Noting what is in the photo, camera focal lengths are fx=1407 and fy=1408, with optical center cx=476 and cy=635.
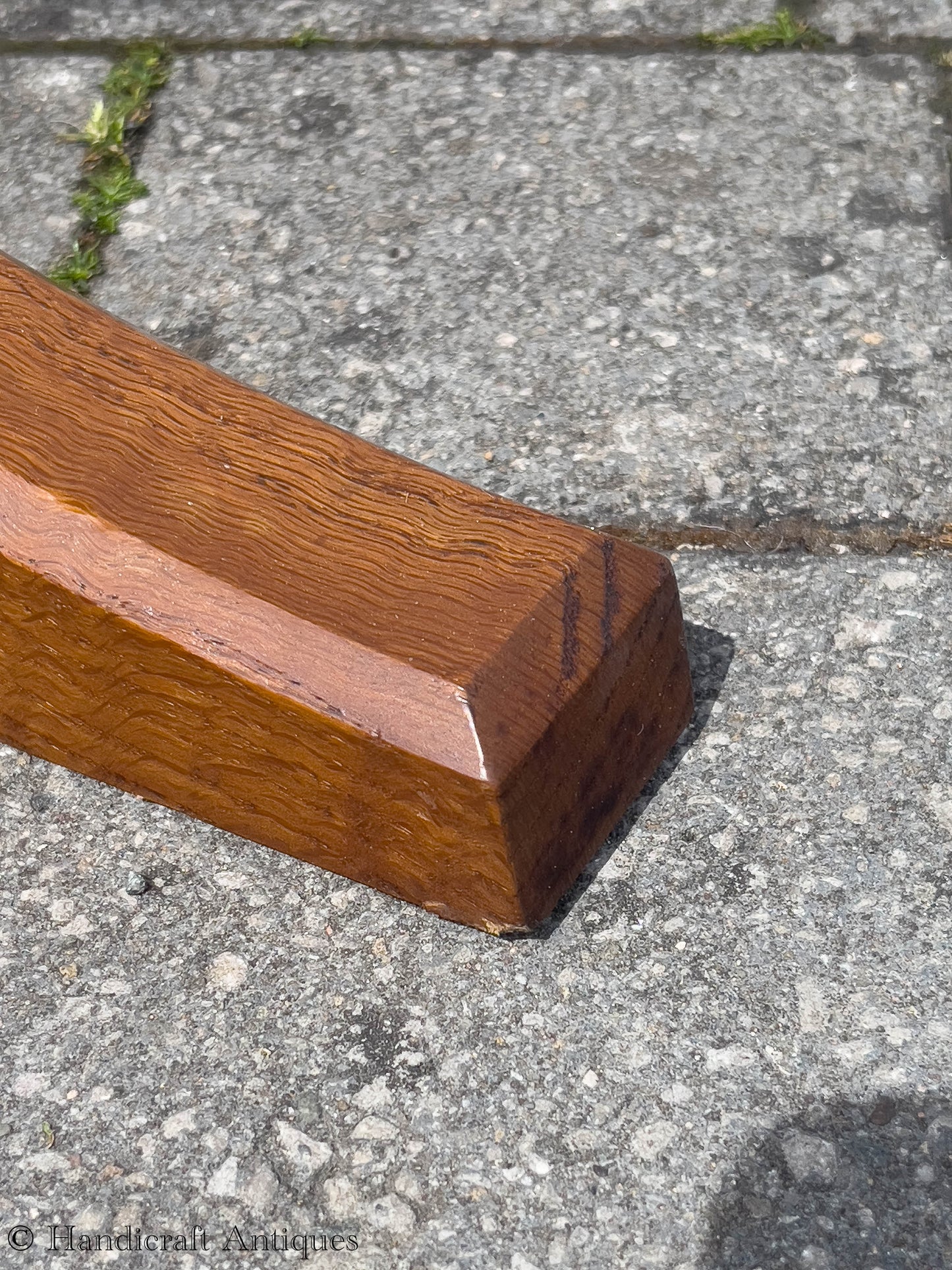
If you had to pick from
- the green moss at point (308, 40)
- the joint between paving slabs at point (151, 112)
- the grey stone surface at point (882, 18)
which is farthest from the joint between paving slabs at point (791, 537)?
the green moss at point (308, 40)

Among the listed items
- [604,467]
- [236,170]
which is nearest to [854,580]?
[604,467]

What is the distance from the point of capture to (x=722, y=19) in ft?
8.75

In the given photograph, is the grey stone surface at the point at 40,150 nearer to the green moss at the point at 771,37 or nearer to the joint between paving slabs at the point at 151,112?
the joint between paving slabs at the point at 151,112

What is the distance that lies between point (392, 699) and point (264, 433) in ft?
1.15

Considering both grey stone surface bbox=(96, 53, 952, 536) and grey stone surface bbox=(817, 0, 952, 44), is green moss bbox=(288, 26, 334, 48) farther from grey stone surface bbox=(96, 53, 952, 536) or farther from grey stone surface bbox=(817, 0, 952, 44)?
grey stone surface bbox=(817, 0, 952, 44)

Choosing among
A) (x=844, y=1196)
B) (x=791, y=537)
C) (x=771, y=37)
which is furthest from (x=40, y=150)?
(x=844, y=1196)

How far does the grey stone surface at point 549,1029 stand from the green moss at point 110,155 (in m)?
1.04

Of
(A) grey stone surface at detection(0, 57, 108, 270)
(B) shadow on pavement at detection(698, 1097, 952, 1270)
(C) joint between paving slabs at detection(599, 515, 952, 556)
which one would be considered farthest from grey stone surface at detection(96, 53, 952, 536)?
(B) shadow on pavement at detection(698, 1097, 952, 1270)

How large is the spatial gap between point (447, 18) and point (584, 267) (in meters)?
0.83

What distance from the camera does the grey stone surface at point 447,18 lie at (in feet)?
8.69

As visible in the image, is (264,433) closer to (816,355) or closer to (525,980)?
(525,980)

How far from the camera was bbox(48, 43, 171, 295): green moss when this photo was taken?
2.29 m

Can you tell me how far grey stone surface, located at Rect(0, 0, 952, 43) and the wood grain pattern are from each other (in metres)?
1.52

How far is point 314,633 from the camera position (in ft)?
4.11
